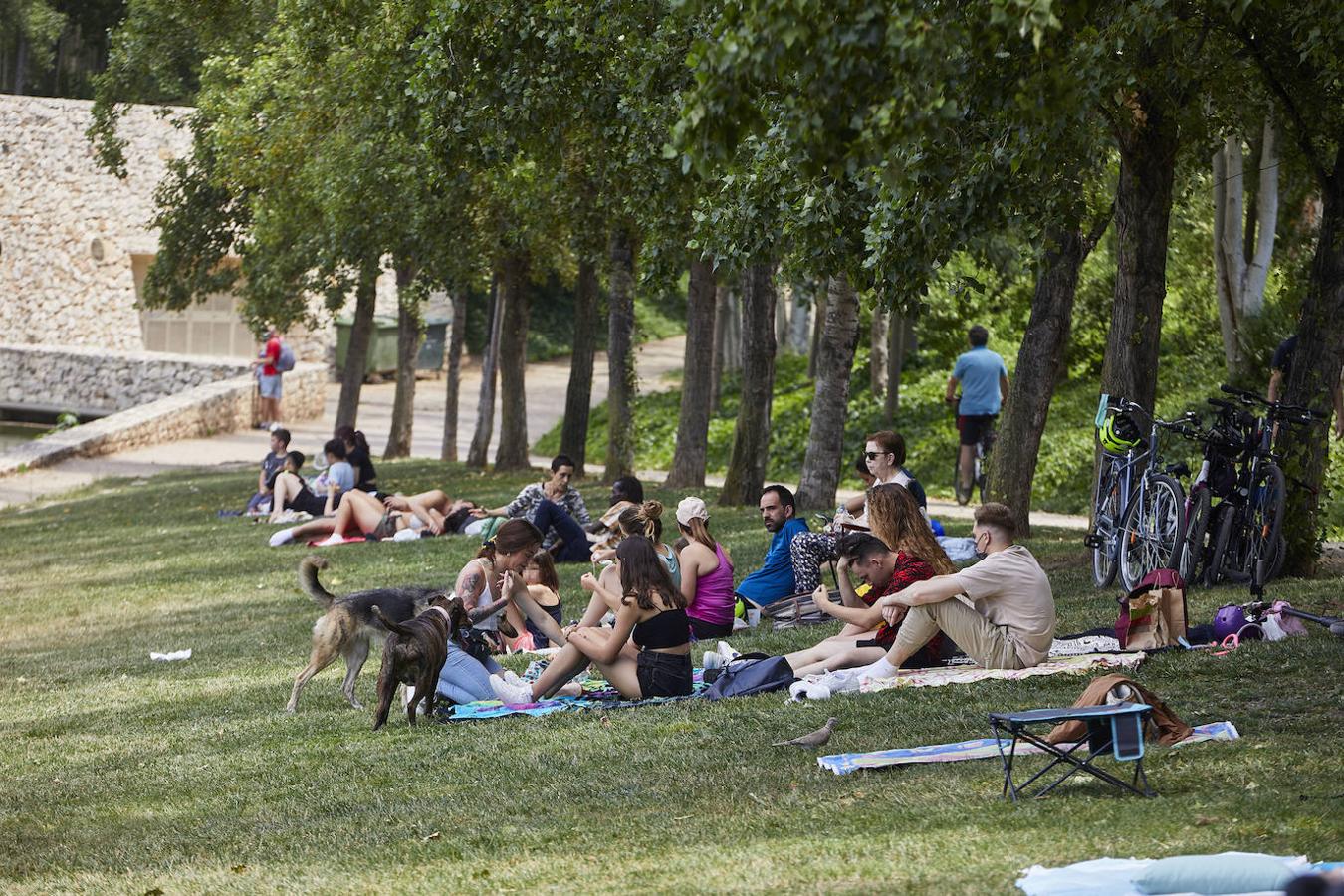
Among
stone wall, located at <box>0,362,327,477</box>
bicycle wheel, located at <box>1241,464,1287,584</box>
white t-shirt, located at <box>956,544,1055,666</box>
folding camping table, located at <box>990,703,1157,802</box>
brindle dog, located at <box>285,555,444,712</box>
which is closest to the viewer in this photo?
folding camping table, located at <box>990,703,1157,802</box>

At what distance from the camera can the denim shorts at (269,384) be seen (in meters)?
34.9

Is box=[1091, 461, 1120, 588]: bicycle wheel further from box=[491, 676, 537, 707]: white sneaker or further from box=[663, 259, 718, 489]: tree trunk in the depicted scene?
box=[663, 259, 718, 489]: tree trunk

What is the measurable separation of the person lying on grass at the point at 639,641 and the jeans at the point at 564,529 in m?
5.17

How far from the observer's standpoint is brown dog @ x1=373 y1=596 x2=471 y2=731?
8.25 m

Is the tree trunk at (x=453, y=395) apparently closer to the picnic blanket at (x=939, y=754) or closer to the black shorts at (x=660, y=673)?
the black shorts at (x=660, y=673)

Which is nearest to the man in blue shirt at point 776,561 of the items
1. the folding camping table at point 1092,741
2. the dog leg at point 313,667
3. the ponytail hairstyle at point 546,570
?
the ponytail hairstyle at point 546,570

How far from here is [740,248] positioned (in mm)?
11094

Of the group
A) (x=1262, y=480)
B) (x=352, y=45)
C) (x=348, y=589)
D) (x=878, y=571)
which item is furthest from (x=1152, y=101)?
(x=352, y=45)

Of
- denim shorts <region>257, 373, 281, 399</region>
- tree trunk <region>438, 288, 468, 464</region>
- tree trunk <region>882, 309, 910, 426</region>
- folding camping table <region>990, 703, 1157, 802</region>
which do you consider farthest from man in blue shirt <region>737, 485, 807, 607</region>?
denim shorts <region>257, 373, 281, 399</region>

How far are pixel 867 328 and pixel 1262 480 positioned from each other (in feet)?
73.9

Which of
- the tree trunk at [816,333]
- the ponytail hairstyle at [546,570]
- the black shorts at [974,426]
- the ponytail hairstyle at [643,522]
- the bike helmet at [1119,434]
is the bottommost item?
the ponytail hairstyle at [546,570]

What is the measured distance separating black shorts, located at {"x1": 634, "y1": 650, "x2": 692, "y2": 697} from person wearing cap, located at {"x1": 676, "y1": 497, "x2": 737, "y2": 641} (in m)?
1.57

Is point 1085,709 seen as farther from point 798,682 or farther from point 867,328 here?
point 867,328

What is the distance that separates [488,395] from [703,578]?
1630cm
